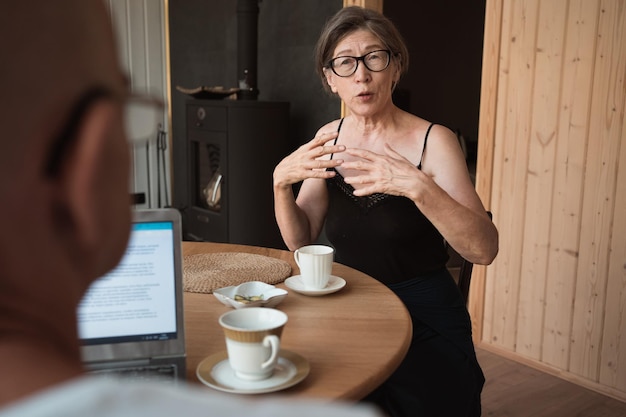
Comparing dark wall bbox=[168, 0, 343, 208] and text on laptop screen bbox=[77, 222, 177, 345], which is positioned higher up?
dark wall bbox=[168, 0, 343, 208]

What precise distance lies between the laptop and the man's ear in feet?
2.09

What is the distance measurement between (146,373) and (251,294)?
0.42m

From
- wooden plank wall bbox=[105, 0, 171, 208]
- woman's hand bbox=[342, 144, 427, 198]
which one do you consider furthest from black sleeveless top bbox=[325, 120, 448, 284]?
wooden plank wall bbox=[105, 0, 171, 208]

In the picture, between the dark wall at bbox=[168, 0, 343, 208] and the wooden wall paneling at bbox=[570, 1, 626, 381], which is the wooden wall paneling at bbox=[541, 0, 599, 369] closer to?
the wooden wall paneling at bbox=[570, 1, 626, 381]

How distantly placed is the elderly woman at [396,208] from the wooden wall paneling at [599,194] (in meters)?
0.96

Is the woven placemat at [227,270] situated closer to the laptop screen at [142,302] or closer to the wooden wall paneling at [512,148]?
the laptop screen at [142,302]

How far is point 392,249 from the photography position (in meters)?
1.75

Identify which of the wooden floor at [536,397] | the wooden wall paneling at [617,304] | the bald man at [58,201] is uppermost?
the bald man at [58,201]

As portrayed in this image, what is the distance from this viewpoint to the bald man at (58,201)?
30cm

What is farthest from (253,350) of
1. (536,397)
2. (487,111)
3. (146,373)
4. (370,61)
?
(487,111)

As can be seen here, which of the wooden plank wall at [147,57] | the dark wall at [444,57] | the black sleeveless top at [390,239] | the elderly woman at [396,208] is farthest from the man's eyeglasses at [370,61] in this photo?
the wooden plank wall at [147,57]

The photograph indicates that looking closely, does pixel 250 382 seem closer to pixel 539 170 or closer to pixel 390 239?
pixel 390 239

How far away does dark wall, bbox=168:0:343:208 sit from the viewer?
3.67 m

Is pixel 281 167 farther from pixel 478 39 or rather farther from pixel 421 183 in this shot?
pixel 478 39
